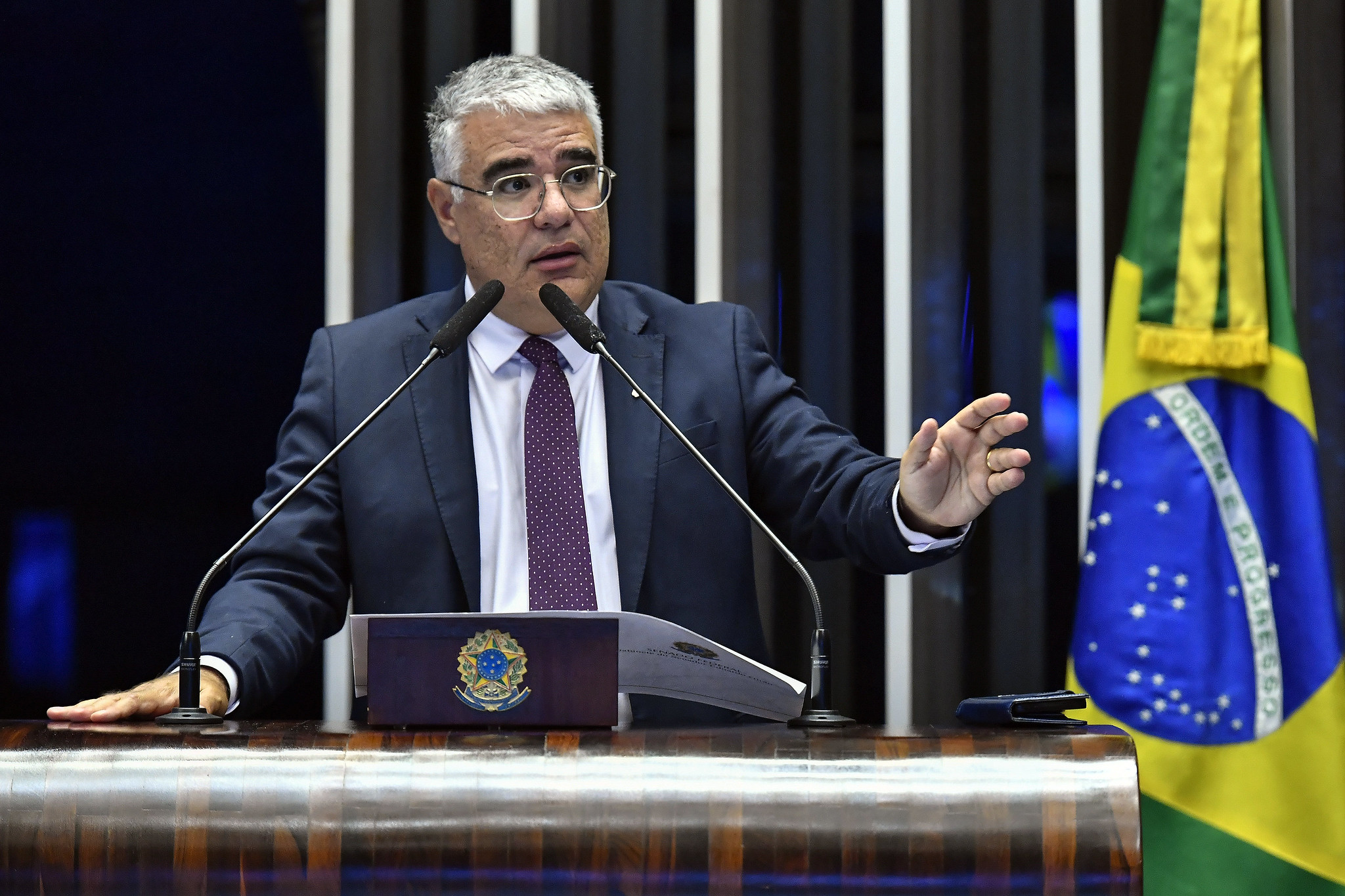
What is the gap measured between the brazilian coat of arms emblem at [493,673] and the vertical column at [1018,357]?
1579mm

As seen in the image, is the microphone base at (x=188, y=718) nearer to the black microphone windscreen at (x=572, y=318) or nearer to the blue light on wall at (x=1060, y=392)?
the black microphone windscreen at (x=572, y=318)

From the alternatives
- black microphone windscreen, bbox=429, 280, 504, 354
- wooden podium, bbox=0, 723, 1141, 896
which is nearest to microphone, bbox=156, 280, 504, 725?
black microphone windscreen, bbox=429, 280, 504, 354

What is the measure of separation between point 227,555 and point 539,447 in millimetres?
687

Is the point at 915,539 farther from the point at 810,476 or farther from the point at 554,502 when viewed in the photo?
the point at 554,502

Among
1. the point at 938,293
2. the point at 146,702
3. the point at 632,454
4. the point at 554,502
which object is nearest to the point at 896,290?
the point at 938,293

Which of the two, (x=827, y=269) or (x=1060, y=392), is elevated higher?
(x=827, y=269)

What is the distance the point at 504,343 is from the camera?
2010 mm

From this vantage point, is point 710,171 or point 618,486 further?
point 710,171

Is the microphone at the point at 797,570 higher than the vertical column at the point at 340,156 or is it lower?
lower

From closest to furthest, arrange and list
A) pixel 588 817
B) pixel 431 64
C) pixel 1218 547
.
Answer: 1. pixel 588 817
2. pixel 1218 547
3. pixel 431 64

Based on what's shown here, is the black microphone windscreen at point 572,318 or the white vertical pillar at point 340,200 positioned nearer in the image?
the black microphone windscreen at point 572,318

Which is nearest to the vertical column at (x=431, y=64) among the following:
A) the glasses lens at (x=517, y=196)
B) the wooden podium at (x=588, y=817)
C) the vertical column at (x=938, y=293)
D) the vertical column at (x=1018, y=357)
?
the glasses lens at (x=517, y=196)

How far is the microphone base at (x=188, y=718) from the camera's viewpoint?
1.16 m

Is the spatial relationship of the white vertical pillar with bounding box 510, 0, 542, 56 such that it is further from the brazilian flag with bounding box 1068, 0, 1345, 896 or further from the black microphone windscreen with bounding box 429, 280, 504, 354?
the black microphone windscreen with bounding box 429, 280, 504, 354
